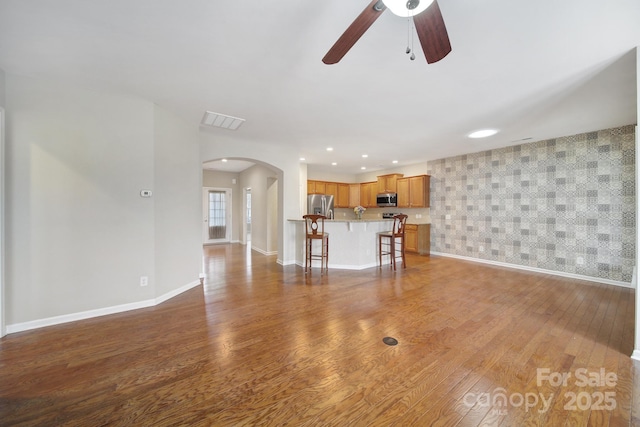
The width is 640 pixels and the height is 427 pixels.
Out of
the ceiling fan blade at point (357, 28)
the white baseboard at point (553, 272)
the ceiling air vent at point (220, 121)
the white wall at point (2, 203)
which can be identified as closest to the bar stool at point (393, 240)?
the white baseboard at point (553, 272)

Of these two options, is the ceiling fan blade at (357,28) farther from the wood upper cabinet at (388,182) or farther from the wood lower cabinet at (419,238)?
the wood upper cabinet at (388,182)

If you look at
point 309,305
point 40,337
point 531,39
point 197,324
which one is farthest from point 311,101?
point 40,337

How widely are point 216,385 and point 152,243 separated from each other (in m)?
2.11

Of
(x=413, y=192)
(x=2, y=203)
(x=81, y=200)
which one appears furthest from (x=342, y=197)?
(x=2, y=203)

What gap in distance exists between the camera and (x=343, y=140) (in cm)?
457

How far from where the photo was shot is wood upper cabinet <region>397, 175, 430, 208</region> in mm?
6504

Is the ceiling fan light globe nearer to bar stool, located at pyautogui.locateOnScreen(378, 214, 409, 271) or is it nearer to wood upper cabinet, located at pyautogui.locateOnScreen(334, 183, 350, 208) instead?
bar stool, located at pyautogui.locateOnScreen(378, 214, 409, 271)

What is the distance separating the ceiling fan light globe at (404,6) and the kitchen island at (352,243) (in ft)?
11.9

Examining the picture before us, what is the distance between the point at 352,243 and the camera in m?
4.83

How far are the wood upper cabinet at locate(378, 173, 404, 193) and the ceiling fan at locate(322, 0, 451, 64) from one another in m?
5.97

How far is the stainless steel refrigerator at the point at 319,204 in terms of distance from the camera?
24.2ft

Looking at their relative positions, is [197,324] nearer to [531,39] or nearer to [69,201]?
[69,201]

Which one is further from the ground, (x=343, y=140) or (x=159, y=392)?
(x=343, y=140)

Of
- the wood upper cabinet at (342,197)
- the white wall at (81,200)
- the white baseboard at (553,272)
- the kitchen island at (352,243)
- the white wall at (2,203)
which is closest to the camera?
the white wall at (2,203)
